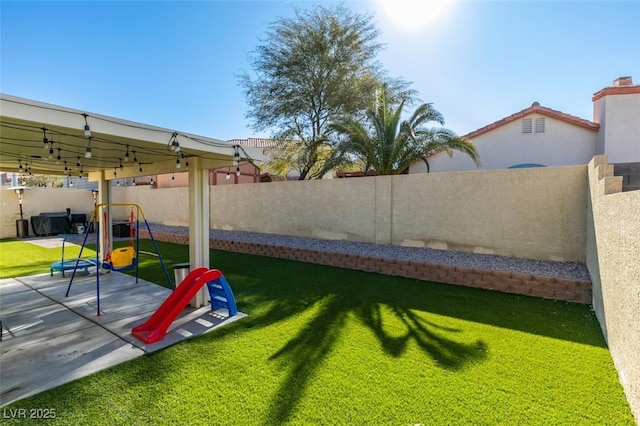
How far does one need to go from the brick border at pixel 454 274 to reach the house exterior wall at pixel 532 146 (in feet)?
23.7

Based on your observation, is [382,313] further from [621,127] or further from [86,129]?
[621,127]

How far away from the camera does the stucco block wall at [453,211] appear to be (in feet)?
23.7

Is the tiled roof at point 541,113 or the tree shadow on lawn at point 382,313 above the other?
the tiled roof at point 541,113

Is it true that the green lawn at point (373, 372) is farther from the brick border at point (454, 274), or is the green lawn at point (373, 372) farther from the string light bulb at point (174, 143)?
the string light bulb at point (174, 143)

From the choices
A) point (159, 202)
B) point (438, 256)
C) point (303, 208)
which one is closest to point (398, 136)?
point (303, 208)

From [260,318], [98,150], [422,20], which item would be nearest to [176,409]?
[260,318]

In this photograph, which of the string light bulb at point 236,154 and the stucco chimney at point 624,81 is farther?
the stucco chimney at point 624,81

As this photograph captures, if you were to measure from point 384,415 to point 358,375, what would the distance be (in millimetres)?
668

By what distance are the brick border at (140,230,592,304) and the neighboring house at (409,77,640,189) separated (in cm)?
705

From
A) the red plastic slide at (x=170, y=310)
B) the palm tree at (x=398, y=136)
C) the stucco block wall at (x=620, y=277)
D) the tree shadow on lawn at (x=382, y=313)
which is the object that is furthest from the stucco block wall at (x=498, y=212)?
the red plastic slide at (x=170, y=310)

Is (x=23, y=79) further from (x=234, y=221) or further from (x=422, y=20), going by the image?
(x=422, y=20)

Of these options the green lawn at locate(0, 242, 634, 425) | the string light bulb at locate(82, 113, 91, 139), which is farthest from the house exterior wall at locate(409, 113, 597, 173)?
the string light bulb at locate(82, 113, 91, 139)

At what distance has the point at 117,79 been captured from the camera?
1196 cm

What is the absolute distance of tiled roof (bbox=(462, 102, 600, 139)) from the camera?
11.2 m
